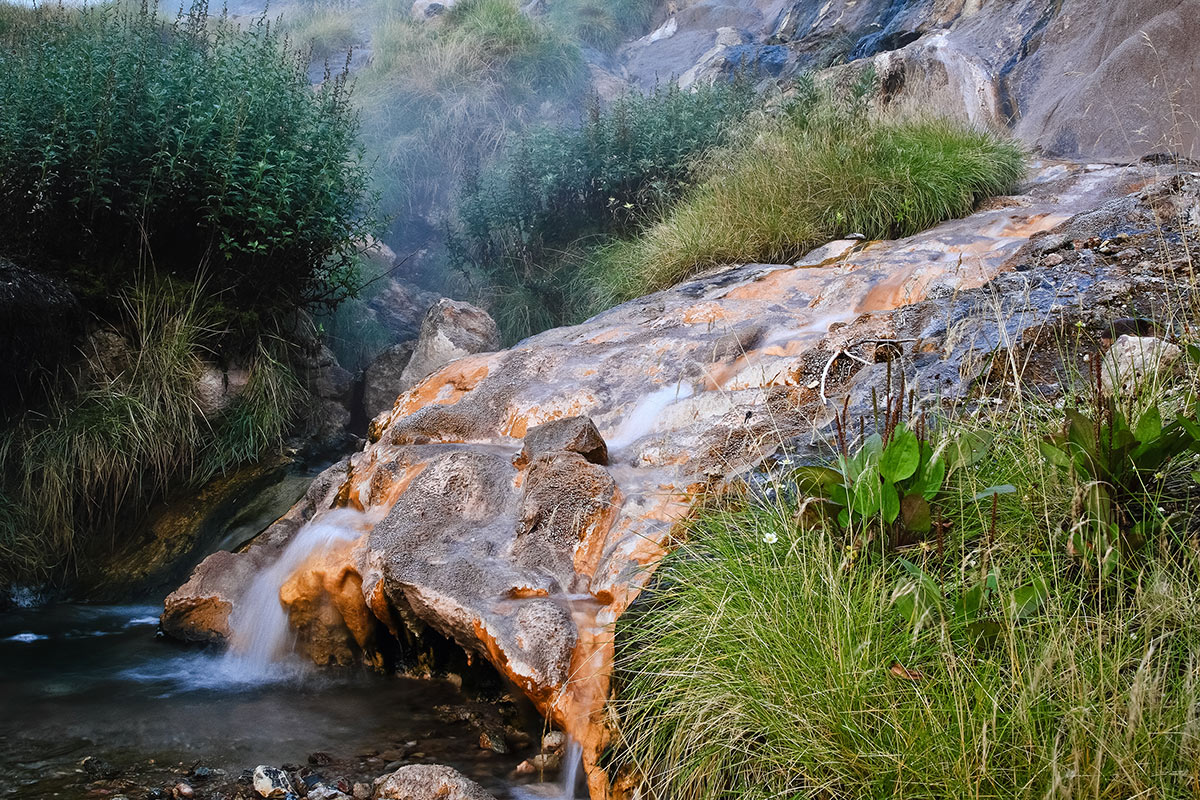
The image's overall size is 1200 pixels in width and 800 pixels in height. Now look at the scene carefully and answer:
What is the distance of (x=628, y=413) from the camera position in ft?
13.9

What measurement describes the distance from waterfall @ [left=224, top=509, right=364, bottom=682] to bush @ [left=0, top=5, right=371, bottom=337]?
242 centimetres

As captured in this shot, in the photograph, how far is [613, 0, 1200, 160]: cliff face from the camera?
7.33 meters

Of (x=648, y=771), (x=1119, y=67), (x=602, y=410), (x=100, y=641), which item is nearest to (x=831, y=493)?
(x=648, y=771)

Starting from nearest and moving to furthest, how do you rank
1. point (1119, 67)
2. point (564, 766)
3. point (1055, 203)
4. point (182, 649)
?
point (564, 766)
point (182, 649)
point (1055, 203)
point (1119, 67)

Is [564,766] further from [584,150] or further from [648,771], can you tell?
[584,150]

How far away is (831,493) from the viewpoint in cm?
236

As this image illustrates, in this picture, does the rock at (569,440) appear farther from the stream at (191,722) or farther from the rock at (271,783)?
the rock at (271,783)

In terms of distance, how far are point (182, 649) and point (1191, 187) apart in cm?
581

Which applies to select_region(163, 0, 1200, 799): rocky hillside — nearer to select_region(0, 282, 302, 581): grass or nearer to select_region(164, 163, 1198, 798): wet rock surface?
select_region(164, 163, 1198, 798): wet rock surface

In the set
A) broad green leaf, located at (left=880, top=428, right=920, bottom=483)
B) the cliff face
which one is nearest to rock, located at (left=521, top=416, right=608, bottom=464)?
broad green leaf, located at (left=880, top=428, right=920, bottom=483)

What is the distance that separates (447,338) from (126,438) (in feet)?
8.27

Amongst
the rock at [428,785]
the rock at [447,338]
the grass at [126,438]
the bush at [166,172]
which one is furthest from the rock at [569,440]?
the rock at [447,338]

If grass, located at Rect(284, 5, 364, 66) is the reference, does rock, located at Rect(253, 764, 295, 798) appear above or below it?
below

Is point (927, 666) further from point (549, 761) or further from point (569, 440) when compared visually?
A: point (569, 440)
